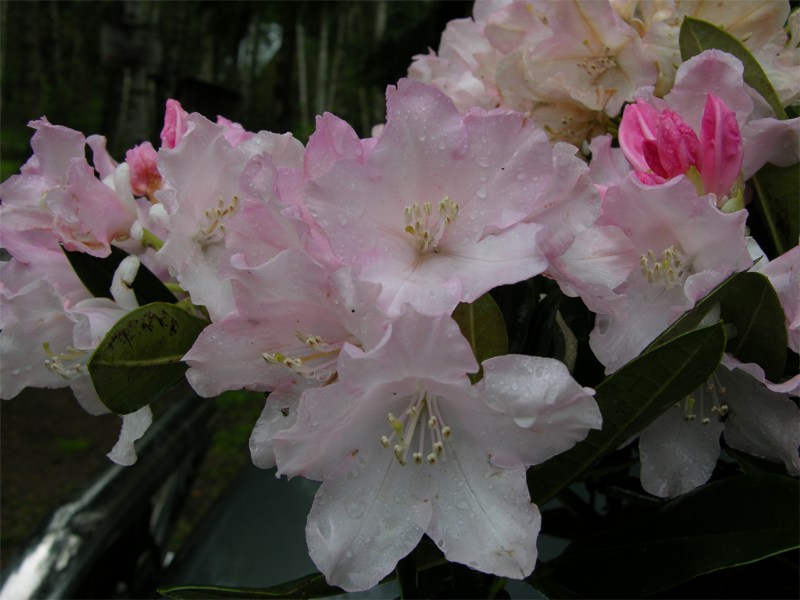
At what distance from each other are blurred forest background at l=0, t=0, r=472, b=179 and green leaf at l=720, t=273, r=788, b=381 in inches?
104

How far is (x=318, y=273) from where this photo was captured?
1.87ft

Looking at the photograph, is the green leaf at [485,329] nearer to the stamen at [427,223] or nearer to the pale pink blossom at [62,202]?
the stamen at [427,223]

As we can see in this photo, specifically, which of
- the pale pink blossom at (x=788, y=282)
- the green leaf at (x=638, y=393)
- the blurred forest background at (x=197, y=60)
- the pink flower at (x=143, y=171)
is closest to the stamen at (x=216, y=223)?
the pink flower at (x=143, y=171)

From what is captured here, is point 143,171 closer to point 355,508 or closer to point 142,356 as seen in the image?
point 142,356

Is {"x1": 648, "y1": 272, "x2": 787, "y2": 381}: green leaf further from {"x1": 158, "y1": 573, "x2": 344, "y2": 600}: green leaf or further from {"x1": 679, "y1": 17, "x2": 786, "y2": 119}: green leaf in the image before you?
{"x1": 158, "y1": 573, "x2": 344, "y2": 600}: green leaf

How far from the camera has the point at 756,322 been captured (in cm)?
64

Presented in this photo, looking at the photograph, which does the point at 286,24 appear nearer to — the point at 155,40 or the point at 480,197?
the point at 155,40

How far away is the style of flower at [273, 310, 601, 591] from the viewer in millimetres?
532

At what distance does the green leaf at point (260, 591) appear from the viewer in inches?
27.2

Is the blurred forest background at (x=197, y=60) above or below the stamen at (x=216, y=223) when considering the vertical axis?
below

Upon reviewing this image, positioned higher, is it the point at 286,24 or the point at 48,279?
the point at 48,279

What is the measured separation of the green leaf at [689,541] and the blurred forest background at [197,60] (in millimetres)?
2558

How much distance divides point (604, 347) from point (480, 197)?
0.51ft

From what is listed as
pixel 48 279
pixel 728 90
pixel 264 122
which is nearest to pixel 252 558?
pixel 48 279
